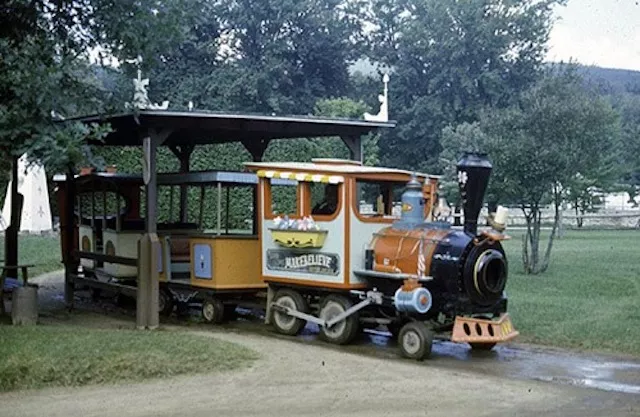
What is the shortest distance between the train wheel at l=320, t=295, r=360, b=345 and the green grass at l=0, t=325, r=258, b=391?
5.39 ft

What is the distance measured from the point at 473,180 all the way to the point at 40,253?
1777 cm

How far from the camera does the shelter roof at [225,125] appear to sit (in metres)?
13.4

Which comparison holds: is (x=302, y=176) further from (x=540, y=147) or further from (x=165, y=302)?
(x=540, y=147)

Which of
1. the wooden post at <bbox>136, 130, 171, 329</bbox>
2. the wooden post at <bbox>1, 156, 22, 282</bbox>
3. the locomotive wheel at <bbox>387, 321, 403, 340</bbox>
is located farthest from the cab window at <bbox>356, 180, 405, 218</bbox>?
the wooden post at <bbox>1, 156, 22, 282</bbox>

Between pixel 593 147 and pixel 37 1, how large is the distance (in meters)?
14.0

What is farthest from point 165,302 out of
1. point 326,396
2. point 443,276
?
point 326,396

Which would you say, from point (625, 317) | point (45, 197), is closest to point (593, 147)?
point (625, 317)

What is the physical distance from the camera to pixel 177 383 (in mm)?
9406

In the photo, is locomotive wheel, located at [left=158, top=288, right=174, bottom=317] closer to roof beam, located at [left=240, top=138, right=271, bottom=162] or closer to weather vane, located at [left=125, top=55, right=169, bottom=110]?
roof beam, located at [left=240, top=138, right=271, bottom=162]

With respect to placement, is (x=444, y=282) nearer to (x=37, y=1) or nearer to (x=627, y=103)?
(x=37, y=1)

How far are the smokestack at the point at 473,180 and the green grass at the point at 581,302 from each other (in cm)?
230

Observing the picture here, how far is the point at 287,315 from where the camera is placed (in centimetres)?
1296

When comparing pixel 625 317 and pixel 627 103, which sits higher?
pixel 627 103

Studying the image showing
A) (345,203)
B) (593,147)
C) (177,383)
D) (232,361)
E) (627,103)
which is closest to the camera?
(177,383)
